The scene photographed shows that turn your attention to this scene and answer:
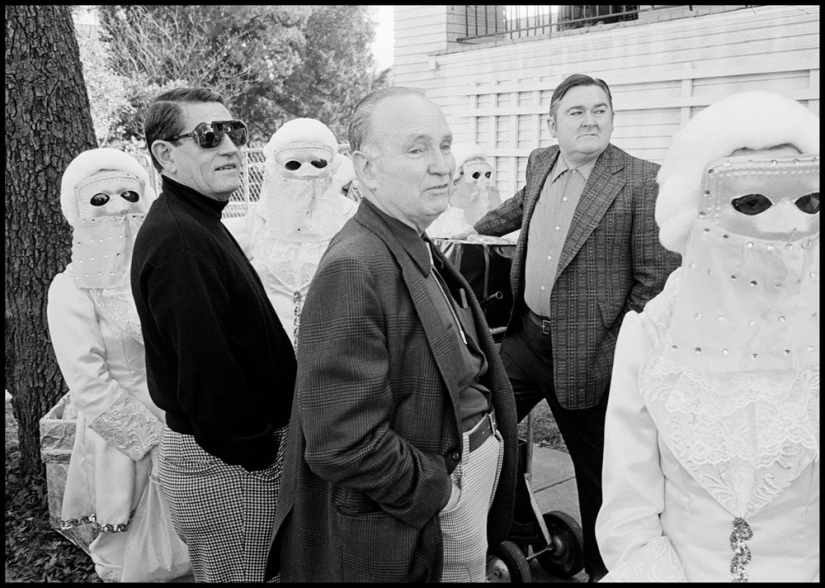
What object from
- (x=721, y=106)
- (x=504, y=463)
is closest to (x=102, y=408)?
(x=504, y=463)

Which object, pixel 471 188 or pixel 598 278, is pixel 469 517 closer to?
pixel 598 278

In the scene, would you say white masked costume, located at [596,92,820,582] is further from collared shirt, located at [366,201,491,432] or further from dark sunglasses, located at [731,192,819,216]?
collared shirt, located at [366,201,491,432]

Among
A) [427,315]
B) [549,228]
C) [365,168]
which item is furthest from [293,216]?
[427,315]

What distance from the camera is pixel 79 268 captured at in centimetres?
345

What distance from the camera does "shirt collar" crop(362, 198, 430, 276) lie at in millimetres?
2256

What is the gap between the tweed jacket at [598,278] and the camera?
3.47 metres

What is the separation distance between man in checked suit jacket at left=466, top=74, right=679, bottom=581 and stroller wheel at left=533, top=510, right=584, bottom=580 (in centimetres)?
6

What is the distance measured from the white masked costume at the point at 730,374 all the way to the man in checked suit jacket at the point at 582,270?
1519 millimetres

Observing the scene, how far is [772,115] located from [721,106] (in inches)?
4.6

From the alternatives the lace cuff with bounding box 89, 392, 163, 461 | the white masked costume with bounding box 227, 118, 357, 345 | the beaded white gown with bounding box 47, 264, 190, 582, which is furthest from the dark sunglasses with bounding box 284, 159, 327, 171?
the lace cuff with bounding box 89, 392, 163, 461

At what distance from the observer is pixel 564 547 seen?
3781 millimetres

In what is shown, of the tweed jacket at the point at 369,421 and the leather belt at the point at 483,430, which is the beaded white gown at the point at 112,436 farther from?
the leather belt at the point at 483,430

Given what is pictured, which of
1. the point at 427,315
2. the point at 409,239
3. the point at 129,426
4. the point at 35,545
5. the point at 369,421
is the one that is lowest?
the point at 35,545

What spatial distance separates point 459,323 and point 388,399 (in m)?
0.41
